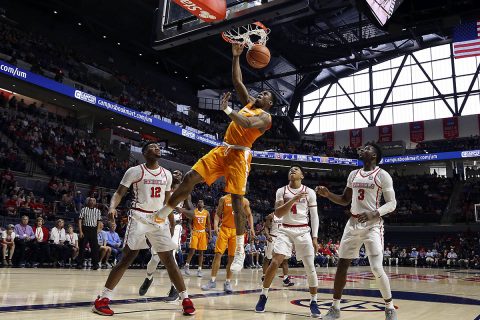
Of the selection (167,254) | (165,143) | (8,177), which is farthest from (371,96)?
(167,254)

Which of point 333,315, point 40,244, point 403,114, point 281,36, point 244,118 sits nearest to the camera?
point 244,118

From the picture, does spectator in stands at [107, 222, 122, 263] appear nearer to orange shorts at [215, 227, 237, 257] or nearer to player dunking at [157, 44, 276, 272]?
orange shorts at [215, 227, 237, 257]

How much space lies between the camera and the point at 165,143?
29.8 meters

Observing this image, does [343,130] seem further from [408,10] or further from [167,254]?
[167,254]

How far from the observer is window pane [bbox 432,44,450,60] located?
119 feet

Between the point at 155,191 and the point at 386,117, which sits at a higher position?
the point at 386,117

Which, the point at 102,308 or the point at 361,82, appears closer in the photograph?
the point at 102,308

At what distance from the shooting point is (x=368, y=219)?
452 cm

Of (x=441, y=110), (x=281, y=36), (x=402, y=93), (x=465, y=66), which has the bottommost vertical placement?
(x=441, y=110)

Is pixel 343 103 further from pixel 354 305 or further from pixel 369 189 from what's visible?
pixel 369 189

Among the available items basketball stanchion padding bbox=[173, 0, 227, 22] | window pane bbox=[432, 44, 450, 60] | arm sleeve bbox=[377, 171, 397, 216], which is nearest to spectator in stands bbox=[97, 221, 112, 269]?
basketball stanchion padding bbox=[173, 0, 227, 22]

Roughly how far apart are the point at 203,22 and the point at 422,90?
3233cm

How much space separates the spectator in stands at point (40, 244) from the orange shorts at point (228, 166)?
28.7 feet

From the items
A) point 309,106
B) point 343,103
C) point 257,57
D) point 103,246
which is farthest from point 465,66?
point 257,57
